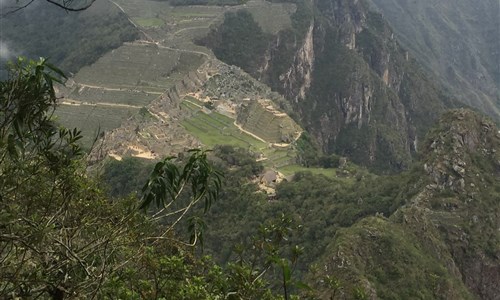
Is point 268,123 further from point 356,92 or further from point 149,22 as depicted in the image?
point 356,92

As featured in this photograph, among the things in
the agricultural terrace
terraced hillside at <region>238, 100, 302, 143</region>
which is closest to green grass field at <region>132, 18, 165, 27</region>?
the agricultural terrace

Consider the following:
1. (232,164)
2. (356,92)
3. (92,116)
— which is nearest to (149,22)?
(92,116)

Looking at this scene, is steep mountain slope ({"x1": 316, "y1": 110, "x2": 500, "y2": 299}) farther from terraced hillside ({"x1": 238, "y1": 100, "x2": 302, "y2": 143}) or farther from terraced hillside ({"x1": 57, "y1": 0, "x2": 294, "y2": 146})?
terraced hillside ({"x1": 57, "y1": 0, "x2": 294, "y2": 146})

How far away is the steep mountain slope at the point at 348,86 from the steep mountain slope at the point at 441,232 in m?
43.4

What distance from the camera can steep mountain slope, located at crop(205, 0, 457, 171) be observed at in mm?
89812

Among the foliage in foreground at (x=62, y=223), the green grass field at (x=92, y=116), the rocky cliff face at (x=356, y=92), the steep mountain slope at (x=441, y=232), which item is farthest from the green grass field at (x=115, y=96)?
the foliage in foreground at (x=62, y=223)

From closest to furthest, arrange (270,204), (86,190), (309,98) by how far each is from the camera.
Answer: (86,190), (270,204), (309,98)

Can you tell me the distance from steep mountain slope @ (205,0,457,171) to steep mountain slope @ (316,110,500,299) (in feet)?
142

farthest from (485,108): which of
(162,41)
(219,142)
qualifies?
(219,142)

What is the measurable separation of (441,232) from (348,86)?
2734 inches

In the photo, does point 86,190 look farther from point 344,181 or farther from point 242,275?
point 344,181

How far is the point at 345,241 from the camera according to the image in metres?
27.9

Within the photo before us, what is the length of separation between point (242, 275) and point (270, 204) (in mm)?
29927

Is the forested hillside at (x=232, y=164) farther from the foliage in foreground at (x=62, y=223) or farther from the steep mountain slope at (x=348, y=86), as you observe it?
the steep mountain slope at (x=348, y=86)
